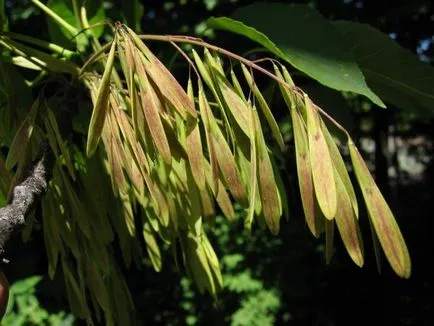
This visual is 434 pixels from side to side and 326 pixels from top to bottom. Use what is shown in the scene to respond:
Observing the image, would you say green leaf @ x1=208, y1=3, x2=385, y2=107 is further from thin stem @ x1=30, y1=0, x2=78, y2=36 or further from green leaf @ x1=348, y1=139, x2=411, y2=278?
thin stem @ x1=30, y1=0, x2=78, y2=36

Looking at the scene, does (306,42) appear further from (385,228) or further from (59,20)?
(59,20)

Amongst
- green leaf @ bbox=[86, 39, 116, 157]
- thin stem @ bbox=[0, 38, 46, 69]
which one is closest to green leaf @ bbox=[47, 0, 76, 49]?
thin stem @ bbox=[0, 38, 46, 69]

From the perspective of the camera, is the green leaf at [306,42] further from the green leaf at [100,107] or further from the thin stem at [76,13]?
the thin stem at [76,13]

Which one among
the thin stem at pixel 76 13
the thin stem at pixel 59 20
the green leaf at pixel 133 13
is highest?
the green leaf at pixel 133 13

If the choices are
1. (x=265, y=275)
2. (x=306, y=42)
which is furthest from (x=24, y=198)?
(x=265, y=275)

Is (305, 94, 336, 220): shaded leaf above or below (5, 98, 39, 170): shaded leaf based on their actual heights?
below

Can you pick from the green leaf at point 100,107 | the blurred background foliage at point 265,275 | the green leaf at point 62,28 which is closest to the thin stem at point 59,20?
the green leaf at point 62,28

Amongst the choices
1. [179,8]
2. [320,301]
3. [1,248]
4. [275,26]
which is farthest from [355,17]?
[1,248]
